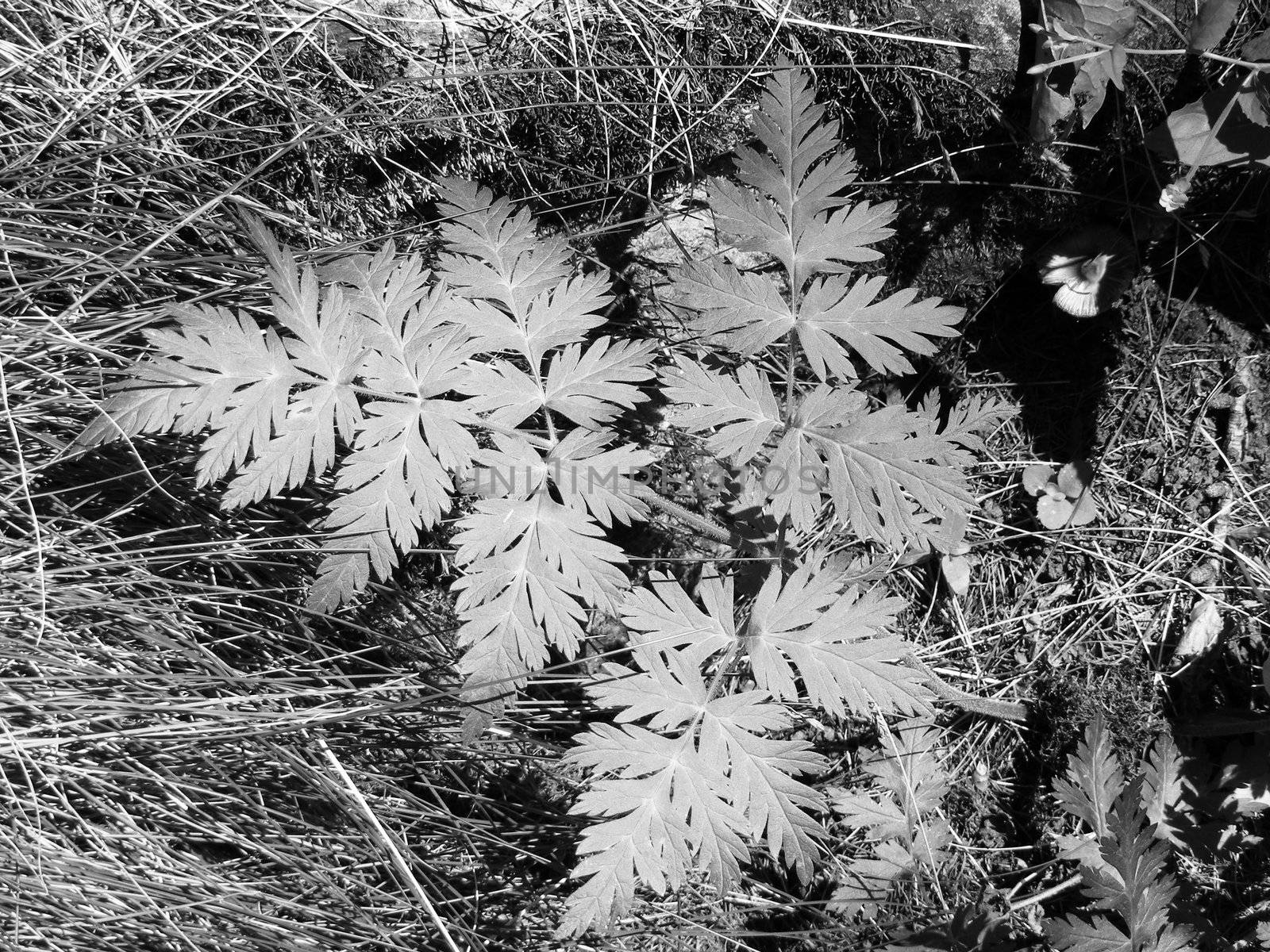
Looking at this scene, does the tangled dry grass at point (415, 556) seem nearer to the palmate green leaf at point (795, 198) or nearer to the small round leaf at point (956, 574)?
the small round leaf at point (956, 574)

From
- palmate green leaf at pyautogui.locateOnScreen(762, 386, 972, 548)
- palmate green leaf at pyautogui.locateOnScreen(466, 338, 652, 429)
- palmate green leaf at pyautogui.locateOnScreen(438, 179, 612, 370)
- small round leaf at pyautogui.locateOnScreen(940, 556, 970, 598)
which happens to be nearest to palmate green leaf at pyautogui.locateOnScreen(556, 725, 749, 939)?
palmate green leaf at pyautogui.locateOnScreen(762, 386, 972, 548)

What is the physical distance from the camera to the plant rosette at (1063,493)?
305 centimetres

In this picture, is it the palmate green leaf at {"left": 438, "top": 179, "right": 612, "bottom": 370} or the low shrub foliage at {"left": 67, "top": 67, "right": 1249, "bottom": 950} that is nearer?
the low shrub foliage at {"left": 67, "top": 67, "right": 1249, "bottom": 950}

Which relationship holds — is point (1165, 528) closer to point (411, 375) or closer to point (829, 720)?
point (829, 720)

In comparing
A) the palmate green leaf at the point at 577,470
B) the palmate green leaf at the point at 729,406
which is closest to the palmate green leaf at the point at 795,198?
the palmate green leaf at the point at 729,406

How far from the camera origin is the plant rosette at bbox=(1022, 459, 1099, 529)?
120 inches

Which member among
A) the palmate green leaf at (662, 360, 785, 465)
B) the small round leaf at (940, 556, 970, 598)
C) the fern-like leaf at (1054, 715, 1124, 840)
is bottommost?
the fern-like leaf at (1054, 715, 1124, 840)

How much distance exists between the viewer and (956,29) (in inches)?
104

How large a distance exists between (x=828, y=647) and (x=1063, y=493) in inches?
55.7

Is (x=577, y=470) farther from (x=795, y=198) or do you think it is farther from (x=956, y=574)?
(x=956, y=574)

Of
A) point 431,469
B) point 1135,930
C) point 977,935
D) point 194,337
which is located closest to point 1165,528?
point 1135,930

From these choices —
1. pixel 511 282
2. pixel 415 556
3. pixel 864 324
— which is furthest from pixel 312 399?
pixel 864 324

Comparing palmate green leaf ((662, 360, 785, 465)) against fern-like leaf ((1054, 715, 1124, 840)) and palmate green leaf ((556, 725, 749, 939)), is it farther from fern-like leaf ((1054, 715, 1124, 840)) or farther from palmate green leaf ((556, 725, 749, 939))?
fern-like leaf ((1054, 715, 1124, 840))

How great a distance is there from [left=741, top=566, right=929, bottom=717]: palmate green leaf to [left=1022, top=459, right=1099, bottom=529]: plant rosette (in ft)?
3.85
